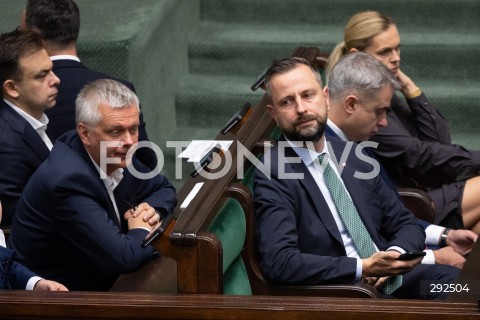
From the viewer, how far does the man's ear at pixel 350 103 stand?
3643 millimetres

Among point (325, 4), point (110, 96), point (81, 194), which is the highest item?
point (110, 96)

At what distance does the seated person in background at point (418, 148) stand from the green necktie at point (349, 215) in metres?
0.71

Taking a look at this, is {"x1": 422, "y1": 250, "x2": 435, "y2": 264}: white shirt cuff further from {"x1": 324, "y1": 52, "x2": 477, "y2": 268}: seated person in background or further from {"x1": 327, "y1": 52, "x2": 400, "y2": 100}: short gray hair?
{"x1": 327, "y1": 52, "x2": 400, "y2": 100}: short gray hair

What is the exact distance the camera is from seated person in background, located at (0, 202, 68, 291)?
292 cm

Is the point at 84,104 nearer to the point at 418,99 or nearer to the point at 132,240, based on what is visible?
the point at 132,240

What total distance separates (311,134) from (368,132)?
A: 1.53 feet

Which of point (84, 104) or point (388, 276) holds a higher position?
point (84, 104)

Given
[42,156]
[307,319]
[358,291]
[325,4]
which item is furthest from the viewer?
[325,4]

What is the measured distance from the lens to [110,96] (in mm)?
3133

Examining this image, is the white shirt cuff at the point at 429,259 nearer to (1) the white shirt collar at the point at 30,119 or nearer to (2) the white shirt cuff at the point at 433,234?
(2) the white shirt cuff at the point at 433,234

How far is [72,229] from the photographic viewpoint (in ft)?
9.80

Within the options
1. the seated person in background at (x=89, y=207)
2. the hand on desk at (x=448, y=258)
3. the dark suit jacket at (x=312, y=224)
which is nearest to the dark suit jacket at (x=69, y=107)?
the seated person in background at (x=89, y=207)

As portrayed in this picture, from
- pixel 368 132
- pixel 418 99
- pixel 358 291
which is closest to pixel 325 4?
pixel 418 99

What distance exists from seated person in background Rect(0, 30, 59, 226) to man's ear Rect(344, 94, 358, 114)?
0.98 m
